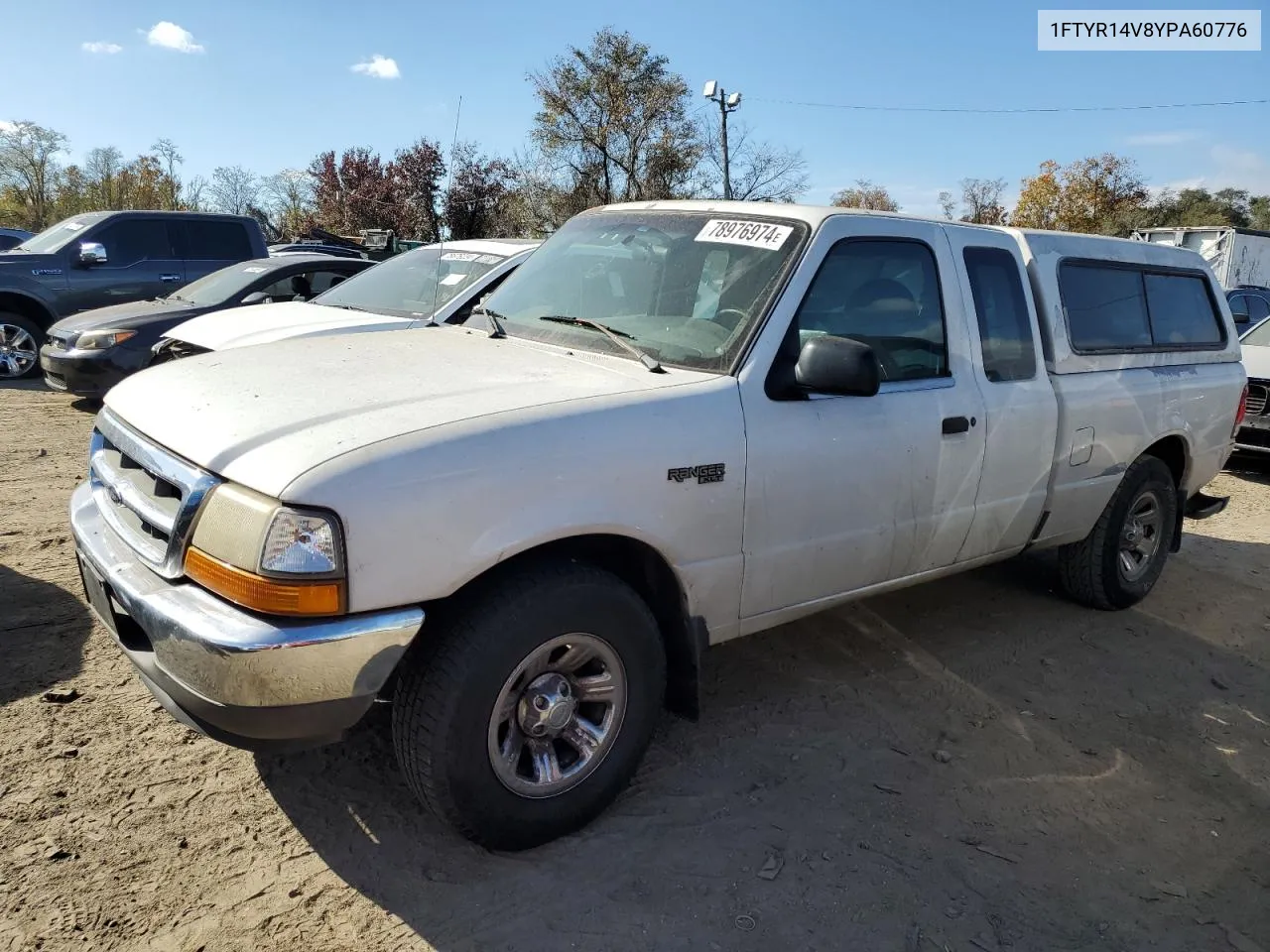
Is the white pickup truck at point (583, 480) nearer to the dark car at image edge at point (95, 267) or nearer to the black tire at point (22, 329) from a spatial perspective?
the dark car at image edge at point (95, 267)

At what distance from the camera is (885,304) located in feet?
11.5

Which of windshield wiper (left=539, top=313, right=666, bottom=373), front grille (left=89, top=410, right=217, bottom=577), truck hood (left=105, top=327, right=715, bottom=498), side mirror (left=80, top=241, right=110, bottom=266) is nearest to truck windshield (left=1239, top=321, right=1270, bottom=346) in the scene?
windshield wiper (left=539, top=313, right=666, bottom=373)

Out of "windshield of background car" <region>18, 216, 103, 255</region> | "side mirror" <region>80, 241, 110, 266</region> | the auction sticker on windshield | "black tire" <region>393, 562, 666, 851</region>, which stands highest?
"windshield of background car" <region>18, 216, 103, 255</region>

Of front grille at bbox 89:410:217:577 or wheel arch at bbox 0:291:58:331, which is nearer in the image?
front grille at bbox 89:410:217:577

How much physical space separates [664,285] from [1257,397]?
772 centimetres

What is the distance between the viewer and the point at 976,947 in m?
2.46

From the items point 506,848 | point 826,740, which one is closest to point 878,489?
point 826,740

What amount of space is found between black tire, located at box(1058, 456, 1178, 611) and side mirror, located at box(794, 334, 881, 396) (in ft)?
8.31

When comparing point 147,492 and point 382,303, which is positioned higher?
point 382,303

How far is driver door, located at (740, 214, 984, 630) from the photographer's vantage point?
3.03 m

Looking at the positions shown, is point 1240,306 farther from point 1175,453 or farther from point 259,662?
point 259,662

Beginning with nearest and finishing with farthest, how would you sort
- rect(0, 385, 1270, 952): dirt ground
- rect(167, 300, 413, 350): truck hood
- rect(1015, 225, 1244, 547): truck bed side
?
rect(0, 385, 1270, 952): dirt ground
rect(1015, 225, 1244, 547): truck bed side
rect(167, 300, 413, 350): truck hood

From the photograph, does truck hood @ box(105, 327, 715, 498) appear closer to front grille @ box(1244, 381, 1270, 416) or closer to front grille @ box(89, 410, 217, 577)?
front grille @ box(89, 410, 217, 577)

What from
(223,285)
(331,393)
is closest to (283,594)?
(331,393)
